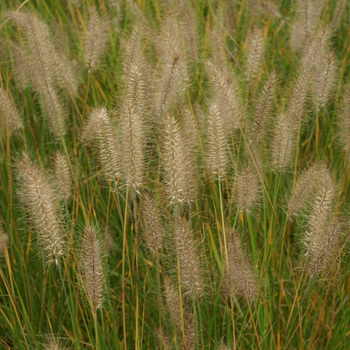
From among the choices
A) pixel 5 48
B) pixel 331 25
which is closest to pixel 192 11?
pixel 331 25

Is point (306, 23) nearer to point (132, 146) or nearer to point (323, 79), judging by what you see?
point (323, 79)

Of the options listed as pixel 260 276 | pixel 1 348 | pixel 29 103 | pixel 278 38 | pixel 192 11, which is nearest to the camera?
pixel 260 276

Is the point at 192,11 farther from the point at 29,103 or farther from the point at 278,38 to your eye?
the point at 29,103

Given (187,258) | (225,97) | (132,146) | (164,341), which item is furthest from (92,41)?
(164,341)

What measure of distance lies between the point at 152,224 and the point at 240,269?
15.4 inches

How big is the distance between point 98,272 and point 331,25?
2304mm

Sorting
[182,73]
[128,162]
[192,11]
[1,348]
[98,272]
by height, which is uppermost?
[192,11]

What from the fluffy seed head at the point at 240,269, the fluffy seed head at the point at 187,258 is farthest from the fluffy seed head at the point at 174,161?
the fluffy seed head at the point at 240,269

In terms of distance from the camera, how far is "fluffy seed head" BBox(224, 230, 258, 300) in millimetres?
2102

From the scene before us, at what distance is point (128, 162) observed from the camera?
2.08 m

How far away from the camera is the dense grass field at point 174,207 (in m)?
2.08

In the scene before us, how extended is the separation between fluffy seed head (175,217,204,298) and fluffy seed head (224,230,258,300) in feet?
0.44

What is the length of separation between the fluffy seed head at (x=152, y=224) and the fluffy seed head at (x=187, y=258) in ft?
0.38

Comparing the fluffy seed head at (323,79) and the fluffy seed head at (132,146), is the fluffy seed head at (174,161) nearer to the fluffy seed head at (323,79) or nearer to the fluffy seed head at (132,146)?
the fluffy seed head at (132,146)
